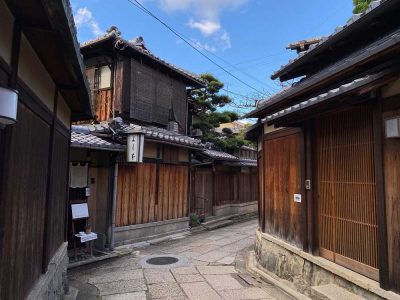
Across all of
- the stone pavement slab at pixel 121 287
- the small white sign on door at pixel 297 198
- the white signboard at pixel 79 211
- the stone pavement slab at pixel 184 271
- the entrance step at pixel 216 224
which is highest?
the small white sign on door at pixel 297 198

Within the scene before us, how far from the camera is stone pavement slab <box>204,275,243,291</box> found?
24.6 feet

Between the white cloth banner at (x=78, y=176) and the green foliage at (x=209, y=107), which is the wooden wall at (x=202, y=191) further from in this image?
the white cloth banner at (x=78, y=176)

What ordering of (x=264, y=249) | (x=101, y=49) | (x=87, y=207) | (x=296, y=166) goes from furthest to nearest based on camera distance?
(x=101, y=49) → (x=87, y=207) → (x=264, y=249) → (x=296, y=166)

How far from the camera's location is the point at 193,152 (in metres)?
15.7

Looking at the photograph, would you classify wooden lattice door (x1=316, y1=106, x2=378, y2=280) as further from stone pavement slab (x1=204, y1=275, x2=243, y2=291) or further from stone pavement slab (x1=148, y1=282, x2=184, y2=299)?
stone pavement slab (x1=148, y1=282, x2=184, y2=299)

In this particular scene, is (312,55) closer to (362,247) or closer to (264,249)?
(362,247)

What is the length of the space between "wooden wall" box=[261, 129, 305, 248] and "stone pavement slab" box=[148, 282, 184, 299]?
2.74 meters

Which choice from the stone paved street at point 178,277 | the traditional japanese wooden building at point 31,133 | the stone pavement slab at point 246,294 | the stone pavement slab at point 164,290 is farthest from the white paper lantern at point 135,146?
the stone pavement slab at point 246,294

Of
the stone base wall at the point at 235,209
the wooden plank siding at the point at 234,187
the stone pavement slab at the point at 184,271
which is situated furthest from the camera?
the wooden plank siding at the point at 234,187

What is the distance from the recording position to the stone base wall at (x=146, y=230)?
11.2 meters

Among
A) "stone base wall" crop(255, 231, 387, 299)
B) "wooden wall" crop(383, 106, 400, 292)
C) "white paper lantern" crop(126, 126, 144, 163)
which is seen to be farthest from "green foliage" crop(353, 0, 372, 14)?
"white paper lantern" crop(126, 126, 144, 163)

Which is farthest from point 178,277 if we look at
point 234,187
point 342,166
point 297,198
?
point 234,187

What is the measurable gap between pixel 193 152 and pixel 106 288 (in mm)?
9006

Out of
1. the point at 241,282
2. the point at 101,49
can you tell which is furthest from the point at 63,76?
the point at 101,49
